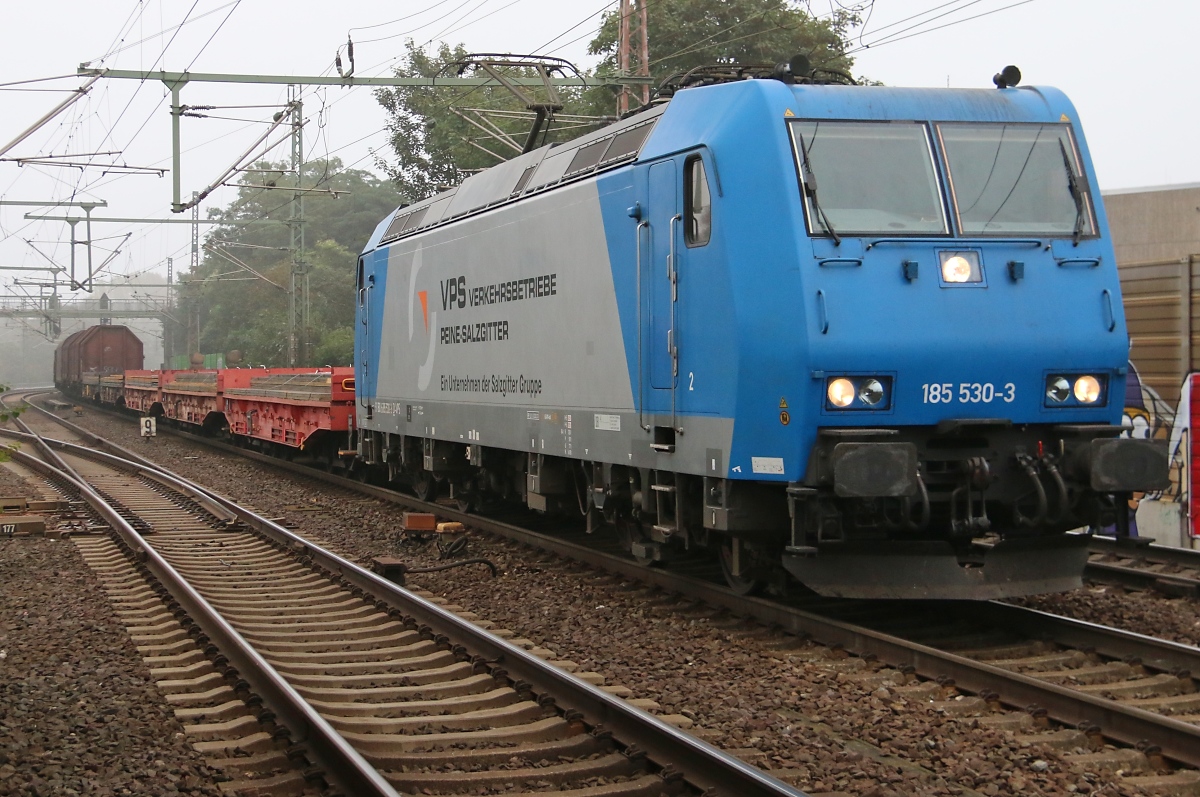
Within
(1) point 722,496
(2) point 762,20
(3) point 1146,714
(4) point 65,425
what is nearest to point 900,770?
(3) point 1146,714

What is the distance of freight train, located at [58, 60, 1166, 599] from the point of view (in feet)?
25.1

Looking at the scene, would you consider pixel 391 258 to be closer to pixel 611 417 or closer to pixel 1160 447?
pixel 611 417

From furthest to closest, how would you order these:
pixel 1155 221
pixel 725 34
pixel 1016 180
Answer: pixel 725 34 → pixel 1155 221 → pixel 1016 180

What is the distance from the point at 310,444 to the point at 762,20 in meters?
17.3

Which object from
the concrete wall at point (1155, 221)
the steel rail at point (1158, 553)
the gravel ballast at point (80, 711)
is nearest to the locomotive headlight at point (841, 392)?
the steel rail at point (1158, 553)

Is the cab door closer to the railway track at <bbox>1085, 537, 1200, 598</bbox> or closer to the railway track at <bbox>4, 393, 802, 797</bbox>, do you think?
the railway track at <bbox>4, 393, 802, 797</bbox>

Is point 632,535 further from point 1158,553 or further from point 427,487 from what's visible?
point 427,487

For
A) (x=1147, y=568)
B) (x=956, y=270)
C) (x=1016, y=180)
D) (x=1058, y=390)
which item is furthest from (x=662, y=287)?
(x=1147, y=568)

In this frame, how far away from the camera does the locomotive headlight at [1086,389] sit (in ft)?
26.3

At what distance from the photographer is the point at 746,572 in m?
8.98

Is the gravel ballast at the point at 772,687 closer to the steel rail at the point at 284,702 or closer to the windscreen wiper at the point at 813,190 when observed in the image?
the steel rail at the point at 284,702

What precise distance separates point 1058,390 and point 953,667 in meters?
2.10

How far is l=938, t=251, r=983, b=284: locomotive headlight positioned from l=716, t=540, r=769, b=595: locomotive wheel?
230 centimetres

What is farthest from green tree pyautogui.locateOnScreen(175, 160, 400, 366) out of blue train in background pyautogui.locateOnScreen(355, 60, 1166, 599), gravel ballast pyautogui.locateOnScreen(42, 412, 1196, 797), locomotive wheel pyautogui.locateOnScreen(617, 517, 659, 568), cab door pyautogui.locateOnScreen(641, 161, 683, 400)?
blue train in background pyautogui.locateOnScreen(355, 60, 1166, 599)
